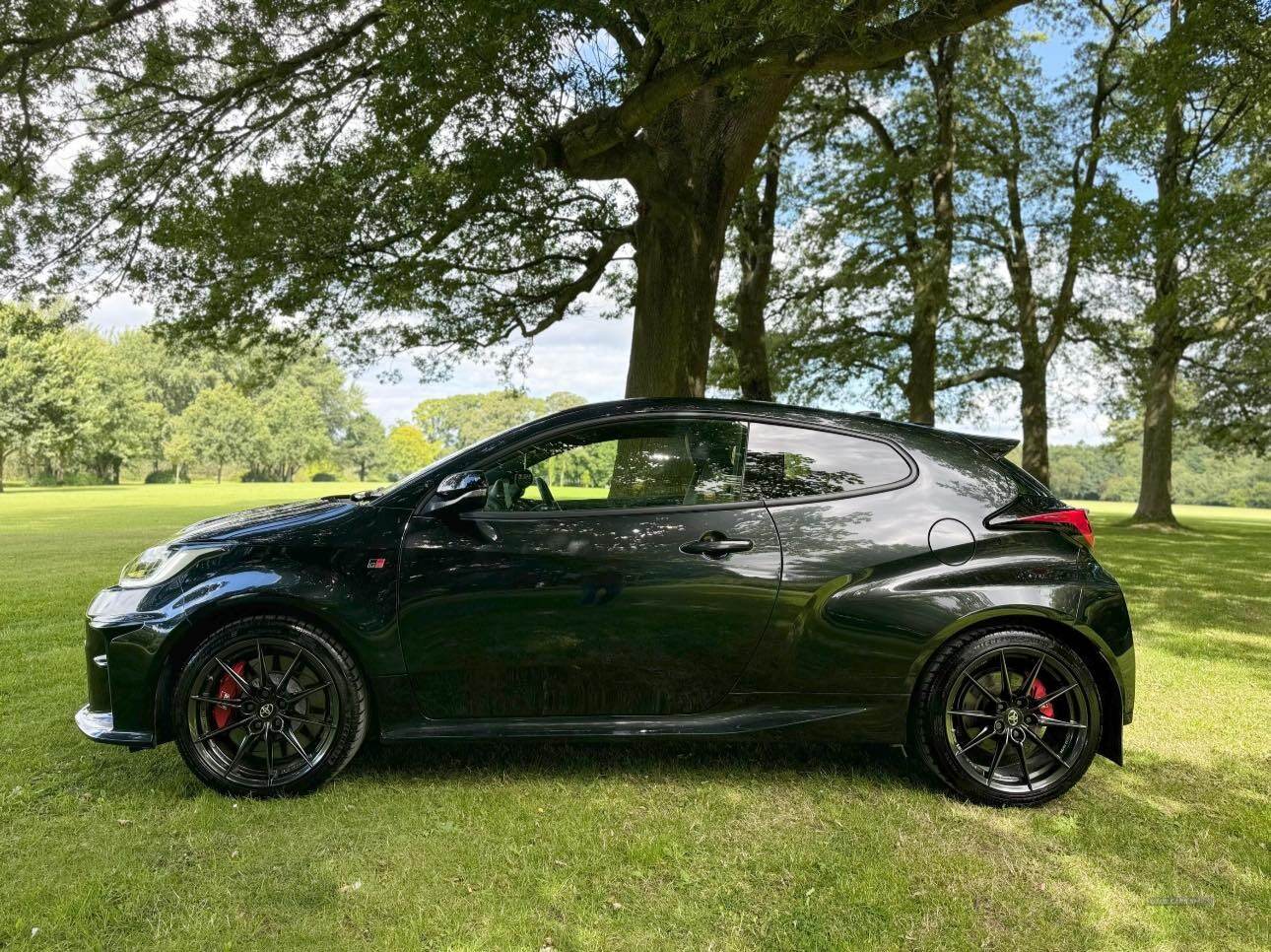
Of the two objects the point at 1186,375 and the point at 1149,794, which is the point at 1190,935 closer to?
the point at 1149,794

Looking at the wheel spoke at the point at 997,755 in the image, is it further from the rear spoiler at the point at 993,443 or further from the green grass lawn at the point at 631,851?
the rear spoiler at the point at 993,443

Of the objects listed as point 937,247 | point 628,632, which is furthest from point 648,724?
point 937,247

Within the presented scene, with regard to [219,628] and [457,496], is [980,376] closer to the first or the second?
[457,496]

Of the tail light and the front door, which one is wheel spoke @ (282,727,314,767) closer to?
the front door

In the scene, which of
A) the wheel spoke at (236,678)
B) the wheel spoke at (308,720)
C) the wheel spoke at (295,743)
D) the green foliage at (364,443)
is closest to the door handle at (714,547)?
the wheel spoke at (308,720)

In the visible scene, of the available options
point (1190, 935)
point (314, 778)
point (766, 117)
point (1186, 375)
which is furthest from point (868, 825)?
point (1186, 375)

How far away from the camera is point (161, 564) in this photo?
318 cm

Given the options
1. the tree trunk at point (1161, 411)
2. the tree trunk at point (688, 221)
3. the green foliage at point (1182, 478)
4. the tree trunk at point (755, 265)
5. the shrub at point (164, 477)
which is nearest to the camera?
the tree trunk at point (688, 221)

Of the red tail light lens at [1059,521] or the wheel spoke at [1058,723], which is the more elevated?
the red tail light lens at [1059,521]

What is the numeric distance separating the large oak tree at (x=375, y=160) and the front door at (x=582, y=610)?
468cm

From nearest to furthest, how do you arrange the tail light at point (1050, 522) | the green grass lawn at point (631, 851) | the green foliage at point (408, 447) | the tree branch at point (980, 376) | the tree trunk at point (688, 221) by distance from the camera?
the green grass lawn at point (631, 851) < the tail light at point (1050, 522) < the tree trunk at point (688, 221) < the tree branch at point (980, 376) < the green foliage at point (408, 447)

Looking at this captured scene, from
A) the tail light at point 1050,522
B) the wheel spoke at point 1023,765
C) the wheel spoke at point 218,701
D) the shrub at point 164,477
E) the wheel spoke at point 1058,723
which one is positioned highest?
the tail light at point 1050,522

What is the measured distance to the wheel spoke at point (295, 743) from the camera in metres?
3.06

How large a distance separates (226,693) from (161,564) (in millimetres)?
604
